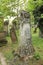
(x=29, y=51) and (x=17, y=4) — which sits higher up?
(x=17, y=4)

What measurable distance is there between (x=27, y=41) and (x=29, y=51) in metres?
0.48

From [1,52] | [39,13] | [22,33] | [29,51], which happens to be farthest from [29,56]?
[39,13]

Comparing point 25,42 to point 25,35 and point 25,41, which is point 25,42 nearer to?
point 25,41

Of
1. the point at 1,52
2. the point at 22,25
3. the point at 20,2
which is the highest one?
the point at 20,2

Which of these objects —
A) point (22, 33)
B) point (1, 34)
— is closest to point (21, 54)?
point (22, 33)

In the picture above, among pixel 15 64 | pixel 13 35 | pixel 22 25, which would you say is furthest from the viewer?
pixel 13 35

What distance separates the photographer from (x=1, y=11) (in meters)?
13.2

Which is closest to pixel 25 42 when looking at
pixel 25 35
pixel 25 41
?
pixel 25 41

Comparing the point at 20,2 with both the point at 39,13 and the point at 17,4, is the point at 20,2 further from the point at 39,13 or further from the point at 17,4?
the point at 39,13

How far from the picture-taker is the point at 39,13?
47.8 ft

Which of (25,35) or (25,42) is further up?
(25,35)

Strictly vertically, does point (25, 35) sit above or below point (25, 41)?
above

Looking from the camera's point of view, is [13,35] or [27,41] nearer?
[27,41]

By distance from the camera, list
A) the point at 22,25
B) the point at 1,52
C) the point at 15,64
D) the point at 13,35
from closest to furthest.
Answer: the point at 15,64 → the point at 22,25 → the point at 1,52 → the point at 13,35
